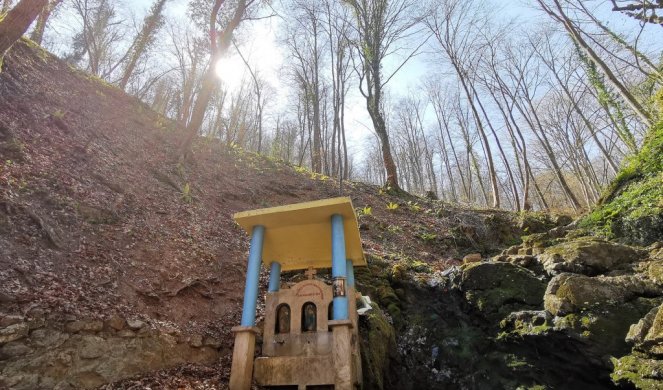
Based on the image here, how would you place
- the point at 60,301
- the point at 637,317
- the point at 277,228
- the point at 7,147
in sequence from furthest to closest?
1. the point at 7,147
2. the point at 277,228
3. the point at 637,317
4. the point at 60,301

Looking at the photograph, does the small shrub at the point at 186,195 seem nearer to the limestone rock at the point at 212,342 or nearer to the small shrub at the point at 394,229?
the limestone rock at the point at 212,342

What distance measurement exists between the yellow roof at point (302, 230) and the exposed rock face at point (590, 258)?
3.45 m

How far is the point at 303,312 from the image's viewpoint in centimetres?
514

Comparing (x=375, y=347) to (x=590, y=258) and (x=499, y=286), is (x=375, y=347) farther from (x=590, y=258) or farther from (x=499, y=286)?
(x=590, y=258)

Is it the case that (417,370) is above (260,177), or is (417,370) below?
below

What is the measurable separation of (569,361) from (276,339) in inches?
150

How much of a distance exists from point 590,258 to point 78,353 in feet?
24.4

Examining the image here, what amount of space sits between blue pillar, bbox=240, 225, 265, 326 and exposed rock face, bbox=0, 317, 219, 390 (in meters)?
1.10

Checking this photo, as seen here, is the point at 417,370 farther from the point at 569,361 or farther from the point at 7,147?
the point at 7,147

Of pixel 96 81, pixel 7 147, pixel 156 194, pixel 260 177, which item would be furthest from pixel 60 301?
pixel 96 81

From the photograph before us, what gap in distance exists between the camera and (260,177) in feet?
49.8

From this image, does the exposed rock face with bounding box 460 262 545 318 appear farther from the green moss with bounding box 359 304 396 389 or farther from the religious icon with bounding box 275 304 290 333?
the religious icon with bounding box 275 304 290 333

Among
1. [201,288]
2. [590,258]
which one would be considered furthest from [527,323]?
[201,288]

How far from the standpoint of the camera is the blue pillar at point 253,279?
470 centimetres
